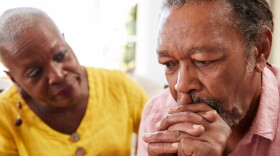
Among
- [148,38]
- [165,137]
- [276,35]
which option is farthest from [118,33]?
[165,137]

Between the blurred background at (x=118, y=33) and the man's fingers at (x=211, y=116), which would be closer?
the man's fingers at (x=211, y=116)

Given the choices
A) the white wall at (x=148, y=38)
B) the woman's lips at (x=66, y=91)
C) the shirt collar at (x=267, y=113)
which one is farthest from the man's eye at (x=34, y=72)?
the white wall at (x=148, y=38)

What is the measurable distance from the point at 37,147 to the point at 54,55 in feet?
1.16

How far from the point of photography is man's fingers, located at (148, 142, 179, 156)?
0.94 m

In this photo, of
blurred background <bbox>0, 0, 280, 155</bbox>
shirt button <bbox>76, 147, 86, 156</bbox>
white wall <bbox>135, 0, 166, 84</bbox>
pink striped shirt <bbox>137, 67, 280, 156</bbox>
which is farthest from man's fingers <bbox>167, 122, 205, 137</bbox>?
white wall <bbox>135, 0, 166, 84</bbox>

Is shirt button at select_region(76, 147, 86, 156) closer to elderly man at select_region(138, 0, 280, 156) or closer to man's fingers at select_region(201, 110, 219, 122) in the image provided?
elderly man at select_region(138, 0, 280, 156)

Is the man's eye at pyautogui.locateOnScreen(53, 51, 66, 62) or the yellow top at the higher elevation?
the man's eye at pyautogui.locateOnScreen(53, 51, 66, 62)

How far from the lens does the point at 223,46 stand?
0.97 meters

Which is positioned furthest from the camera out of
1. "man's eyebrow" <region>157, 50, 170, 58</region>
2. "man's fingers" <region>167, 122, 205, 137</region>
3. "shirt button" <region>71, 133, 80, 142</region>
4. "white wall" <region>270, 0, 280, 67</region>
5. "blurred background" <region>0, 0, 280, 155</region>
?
"white wall" <region>270, 0, 280, 67</region>

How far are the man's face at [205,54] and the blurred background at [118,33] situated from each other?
792 mm

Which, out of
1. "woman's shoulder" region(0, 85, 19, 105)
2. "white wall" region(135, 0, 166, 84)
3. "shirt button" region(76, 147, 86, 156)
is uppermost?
"woman's shoulder" region(0, 85, 19, 105)

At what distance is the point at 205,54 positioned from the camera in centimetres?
96

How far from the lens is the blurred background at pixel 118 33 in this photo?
1.97 metres

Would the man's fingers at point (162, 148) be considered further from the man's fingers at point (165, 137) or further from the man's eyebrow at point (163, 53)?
the man's eyebrow at point (163, 53)
